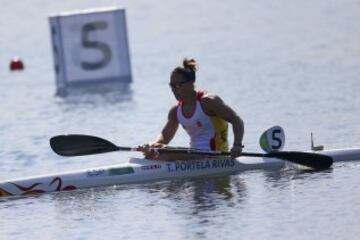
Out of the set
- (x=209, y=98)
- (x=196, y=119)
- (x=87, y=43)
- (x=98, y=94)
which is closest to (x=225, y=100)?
(x=98, y=94)

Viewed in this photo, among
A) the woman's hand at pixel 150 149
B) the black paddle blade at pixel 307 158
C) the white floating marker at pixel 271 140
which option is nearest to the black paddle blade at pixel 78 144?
the woman's hand at pixel 150 149

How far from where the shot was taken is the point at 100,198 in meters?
16.3

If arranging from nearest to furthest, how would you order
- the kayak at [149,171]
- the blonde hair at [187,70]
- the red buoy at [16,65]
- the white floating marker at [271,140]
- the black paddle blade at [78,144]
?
the blonde hair at [187,70]
the kayak at [149,171]
the white floating marker at [271,140]
the black paddle blade at [78,144]
the red buoy at [16,65]

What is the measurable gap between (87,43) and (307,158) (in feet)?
41.8

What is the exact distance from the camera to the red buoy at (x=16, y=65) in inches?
1336

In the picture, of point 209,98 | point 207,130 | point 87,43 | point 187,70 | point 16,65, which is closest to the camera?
point 187,70

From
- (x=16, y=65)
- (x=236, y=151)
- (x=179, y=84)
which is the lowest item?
(x=236, y=151)

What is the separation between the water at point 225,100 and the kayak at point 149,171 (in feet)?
0.53

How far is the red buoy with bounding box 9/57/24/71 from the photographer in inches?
1336

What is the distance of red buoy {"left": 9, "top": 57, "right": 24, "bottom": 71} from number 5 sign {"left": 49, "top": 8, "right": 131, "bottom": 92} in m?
4.81

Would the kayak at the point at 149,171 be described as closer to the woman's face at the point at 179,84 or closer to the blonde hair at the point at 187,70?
the woman's face at the point at 179,84

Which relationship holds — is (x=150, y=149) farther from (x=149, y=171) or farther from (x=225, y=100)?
(x=225, y=100)

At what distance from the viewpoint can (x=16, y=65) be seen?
112ft

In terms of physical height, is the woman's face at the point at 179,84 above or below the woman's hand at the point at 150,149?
above
